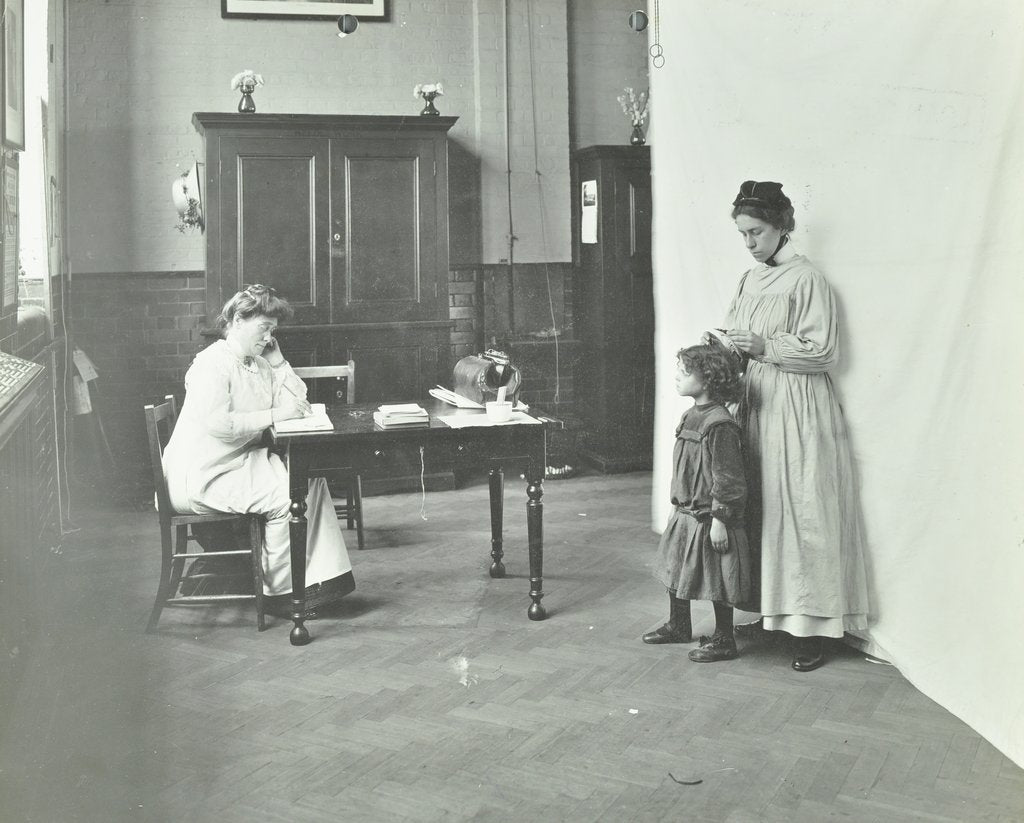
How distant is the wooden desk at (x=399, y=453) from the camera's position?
407 cm

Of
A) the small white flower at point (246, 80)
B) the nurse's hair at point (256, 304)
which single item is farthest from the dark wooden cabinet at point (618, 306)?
the nurse's hair at point (256, 304)

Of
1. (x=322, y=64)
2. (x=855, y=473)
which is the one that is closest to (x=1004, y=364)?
(x=855, y=473)

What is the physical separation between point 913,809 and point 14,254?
3.78m

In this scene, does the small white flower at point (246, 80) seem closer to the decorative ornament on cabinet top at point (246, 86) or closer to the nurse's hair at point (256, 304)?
the decorative ornament on cabinet top at point (246, 86)

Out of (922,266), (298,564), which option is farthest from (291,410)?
(922,266)

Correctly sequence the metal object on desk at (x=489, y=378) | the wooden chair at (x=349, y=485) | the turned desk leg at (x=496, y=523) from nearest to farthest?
the metal object on desk at (x=489, y=378) → the turned desk leg at (x=496, y=523) → the wooden chair at (x=349, y=485)

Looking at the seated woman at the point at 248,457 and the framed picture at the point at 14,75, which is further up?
the framed picture at the point at 14,75

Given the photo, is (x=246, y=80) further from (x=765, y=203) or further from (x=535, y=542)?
(x=765, y=203)

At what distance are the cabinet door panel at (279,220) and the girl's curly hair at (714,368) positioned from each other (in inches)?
141

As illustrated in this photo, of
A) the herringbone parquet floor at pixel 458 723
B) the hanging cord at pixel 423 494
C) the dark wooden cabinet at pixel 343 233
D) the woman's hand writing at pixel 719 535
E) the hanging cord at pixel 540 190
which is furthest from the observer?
the hanging cord at pixel 540 190

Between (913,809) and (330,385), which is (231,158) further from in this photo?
(913,809)

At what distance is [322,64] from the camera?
727cm

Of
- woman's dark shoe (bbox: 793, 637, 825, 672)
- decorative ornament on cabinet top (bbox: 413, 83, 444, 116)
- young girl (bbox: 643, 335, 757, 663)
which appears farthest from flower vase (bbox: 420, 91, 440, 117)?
woman's dark shoe (bbox: 793, 637, 825, 672)

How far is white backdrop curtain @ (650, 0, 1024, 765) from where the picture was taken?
313 centimetres
